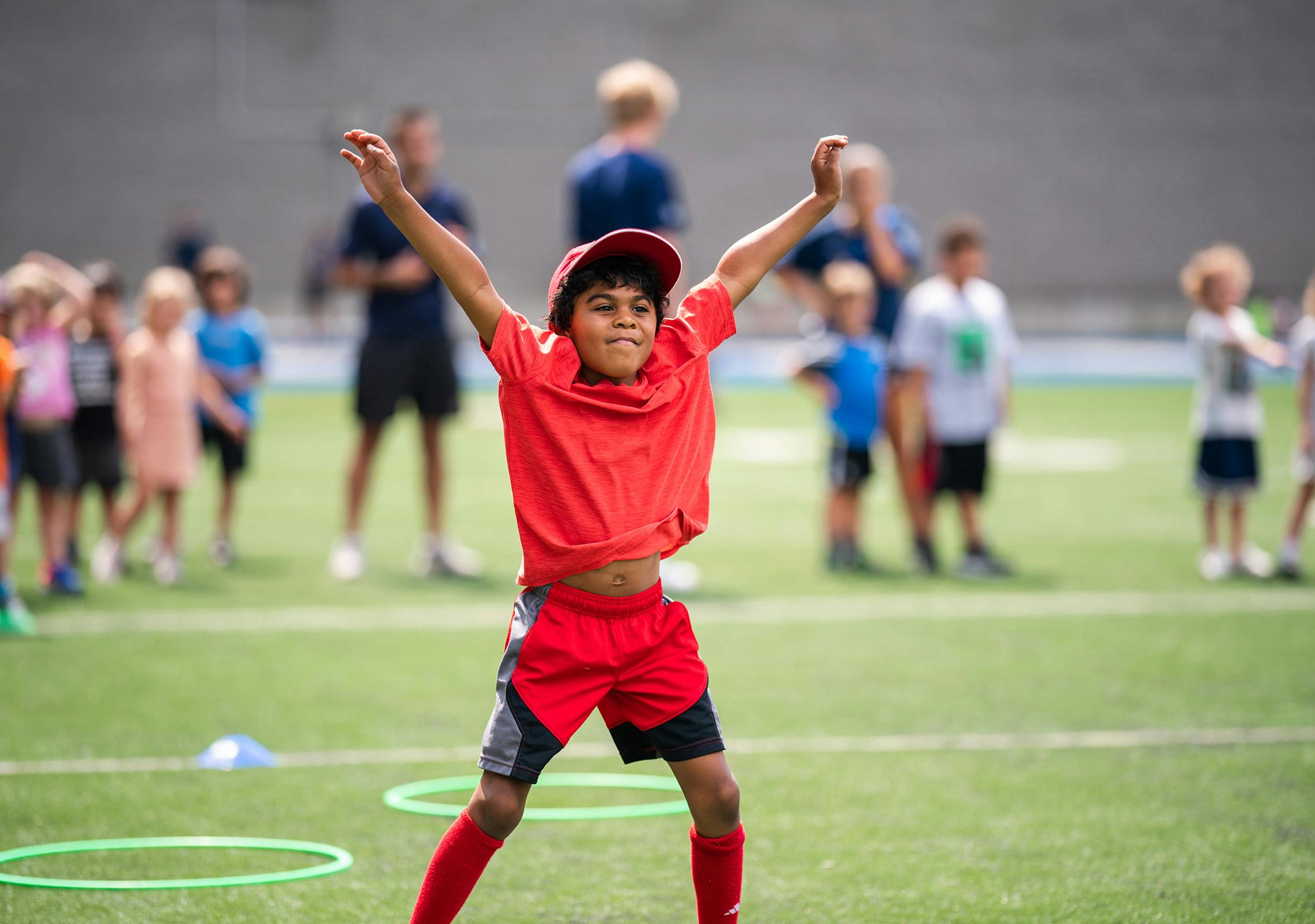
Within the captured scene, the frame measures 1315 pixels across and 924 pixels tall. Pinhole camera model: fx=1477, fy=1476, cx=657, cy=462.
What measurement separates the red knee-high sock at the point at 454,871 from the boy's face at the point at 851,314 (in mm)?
6170

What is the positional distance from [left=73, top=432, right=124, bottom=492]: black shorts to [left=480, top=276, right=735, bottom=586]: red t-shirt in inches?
249

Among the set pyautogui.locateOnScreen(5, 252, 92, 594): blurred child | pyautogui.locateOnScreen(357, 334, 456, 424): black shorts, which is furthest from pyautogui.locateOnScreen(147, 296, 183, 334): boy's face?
pyautogui.locateOnScreen(357, 334, 456, 424): black shorts

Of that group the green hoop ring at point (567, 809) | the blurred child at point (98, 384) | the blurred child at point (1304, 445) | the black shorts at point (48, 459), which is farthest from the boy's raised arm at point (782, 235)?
the blurred child at point (98, 384)

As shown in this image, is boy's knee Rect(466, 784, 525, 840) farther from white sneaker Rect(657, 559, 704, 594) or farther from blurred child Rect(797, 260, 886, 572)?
blurred child Rect(797, 260, 886, 572)

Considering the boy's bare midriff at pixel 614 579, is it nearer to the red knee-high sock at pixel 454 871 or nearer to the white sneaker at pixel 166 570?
the red knee-high sock at pixel 454 871

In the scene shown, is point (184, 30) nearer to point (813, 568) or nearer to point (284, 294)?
point (284, 294)

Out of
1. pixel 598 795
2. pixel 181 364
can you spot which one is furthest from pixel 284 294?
pixel 598 795

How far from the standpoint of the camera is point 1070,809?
4.36m

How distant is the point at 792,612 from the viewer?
740 cm

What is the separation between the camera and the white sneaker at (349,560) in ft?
27.2

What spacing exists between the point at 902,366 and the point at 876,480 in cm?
427

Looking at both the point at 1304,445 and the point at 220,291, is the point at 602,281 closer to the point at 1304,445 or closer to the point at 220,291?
the point at 1304,445

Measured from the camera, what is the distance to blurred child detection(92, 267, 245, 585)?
27.6ft

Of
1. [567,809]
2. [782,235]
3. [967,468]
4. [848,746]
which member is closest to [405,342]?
[967,468]
